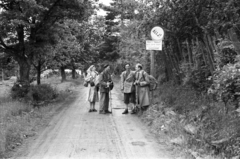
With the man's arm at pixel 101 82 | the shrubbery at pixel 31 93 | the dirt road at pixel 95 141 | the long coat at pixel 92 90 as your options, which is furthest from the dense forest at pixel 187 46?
the long coat at pixel 92 90

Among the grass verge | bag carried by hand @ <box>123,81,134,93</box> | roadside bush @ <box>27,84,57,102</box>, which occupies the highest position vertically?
bag carried by hand @ <box>123,81,134,93</box>

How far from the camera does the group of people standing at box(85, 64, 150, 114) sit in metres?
11.6

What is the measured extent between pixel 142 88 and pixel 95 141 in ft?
14.5

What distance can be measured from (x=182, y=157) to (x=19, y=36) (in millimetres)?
11458

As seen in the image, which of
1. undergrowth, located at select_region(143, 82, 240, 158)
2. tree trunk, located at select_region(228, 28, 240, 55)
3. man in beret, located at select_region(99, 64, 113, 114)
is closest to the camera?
undergrowth, located at select_region(143, 82, 240, 158)

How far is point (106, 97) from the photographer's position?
1239 cm

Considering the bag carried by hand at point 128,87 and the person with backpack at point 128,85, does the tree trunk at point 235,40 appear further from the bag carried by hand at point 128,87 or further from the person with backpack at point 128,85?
the bag carried by hand at point 128,87

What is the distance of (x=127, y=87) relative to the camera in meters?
12.1

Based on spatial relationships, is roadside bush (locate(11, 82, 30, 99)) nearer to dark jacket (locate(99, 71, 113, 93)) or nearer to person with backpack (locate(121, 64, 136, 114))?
dark jacket (locate(99, 71, 113, 93))

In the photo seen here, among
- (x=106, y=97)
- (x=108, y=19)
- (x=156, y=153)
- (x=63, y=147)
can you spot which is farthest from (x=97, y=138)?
(x=108, y=19)

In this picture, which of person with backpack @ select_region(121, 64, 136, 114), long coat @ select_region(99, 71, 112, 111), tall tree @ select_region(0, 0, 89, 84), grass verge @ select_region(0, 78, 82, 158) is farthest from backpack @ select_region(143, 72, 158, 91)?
tall tree @ select_region(0, 0, 89, 84)

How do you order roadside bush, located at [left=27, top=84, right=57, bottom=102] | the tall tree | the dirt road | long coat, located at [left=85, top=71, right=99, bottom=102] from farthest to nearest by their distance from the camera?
1. roadside bush, located at [left=27, top=84, right=57, bottom=102]
2. the tall tree
3. long coat, located at [left=85, top=71, right=99, bottom=102]
4. the dirt road

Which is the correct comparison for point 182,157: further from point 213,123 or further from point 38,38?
point 38,38

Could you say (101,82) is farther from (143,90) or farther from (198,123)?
(198,123)
